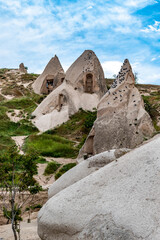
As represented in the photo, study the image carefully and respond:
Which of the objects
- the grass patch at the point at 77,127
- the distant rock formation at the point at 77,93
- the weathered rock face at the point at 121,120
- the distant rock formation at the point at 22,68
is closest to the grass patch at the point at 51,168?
the weathered rock face at the point at 121,120

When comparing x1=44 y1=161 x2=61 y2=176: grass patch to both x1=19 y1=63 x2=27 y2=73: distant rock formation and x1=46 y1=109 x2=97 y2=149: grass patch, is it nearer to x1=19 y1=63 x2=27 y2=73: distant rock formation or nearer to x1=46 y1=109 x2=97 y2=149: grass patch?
x1=46 y1=109 x2=97 y2=149: grass patch

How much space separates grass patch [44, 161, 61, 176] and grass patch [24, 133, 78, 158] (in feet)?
5.44

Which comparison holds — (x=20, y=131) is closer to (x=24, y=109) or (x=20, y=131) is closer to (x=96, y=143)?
(x=24, y=109)

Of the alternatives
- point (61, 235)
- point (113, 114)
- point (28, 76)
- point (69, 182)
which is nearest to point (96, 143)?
point (113, 114)

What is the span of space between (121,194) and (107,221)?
19.9 inches

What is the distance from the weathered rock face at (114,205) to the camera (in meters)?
3.73

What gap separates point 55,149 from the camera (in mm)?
18281

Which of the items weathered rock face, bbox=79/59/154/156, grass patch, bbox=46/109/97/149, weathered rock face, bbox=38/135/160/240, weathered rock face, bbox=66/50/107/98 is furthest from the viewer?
weathered rock face, bbox=66/50/107/98

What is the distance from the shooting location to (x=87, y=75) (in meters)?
25.8

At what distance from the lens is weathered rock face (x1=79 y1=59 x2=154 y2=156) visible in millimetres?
10266

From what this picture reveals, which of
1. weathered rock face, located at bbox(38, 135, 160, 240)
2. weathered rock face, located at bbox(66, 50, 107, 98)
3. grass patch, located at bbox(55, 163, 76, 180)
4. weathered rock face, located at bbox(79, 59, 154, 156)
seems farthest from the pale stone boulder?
weathered rock face, located at bbox(66, 50, 107, 98)

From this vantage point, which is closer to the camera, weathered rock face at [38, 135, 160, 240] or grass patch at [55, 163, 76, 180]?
weathered rock face at [38, 135, 160, 240]

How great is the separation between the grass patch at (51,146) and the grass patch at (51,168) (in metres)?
1.66

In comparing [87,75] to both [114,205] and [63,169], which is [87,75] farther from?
[114,205]
